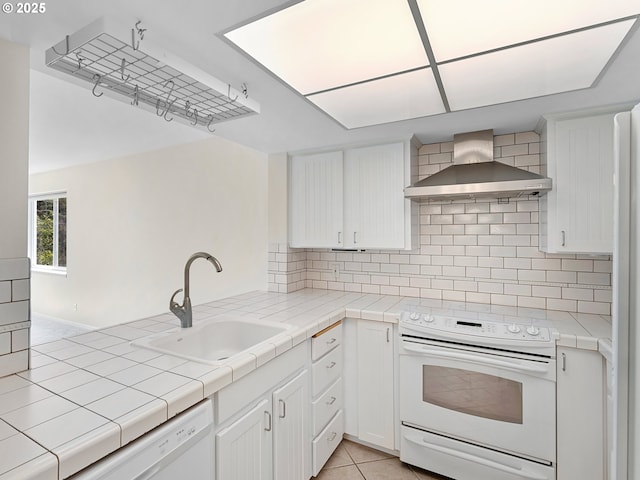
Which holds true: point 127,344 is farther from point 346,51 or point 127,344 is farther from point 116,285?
point 116,285

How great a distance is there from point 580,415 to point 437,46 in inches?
73.5

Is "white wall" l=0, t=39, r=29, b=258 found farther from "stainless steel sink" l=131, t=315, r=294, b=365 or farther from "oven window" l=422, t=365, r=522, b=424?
"oven window" l=422, t=365, r=522, b=424

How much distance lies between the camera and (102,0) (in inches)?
38.1

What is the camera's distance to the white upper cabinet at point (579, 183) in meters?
1.80

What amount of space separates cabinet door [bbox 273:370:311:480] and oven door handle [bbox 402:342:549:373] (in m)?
0.70

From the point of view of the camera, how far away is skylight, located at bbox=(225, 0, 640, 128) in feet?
3.26

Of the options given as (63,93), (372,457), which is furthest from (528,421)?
(63,93)

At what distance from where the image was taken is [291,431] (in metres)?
1.63

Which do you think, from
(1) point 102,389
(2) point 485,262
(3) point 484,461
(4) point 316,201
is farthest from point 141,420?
(2) point 485,262

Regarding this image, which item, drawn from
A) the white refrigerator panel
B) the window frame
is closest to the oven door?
the white refrigerator panel

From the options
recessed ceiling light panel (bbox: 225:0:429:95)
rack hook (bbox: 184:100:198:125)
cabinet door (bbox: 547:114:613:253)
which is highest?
recessed ceiling light panel (bbox: 225:0:429:95)

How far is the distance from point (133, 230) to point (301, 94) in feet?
10.8

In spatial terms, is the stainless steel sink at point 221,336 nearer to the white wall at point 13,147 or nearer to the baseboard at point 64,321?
the white wall at point 13,147

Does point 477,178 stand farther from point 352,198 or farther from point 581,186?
point 352,198
